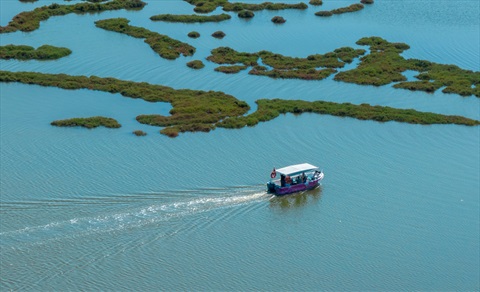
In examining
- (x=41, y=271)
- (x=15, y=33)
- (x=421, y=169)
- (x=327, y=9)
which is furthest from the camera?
(x=327, y=9)

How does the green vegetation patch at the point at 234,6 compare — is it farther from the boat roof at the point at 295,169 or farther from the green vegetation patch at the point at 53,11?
the boat roof at the point at 295,169

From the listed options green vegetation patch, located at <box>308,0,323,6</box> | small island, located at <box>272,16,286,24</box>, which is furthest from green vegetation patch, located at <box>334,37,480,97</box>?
green vegetation patch, located at <box>308,0,323,6</box>

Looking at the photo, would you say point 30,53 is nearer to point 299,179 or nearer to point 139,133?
point 139,133

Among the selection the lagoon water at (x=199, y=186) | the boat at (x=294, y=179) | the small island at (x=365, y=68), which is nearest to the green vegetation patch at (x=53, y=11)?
the lagoon water at (x=199, y=186)

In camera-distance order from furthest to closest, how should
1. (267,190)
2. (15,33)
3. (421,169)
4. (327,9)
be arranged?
(327,9), (15,33), (421,169), (267,190)

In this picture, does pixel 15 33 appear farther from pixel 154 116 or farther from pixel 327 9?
pixel 327 9

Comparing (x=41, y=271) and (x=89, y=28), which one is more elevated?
(x=89, y=28)

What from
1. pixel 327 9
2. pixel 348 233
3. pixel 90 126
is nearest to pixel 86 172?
pixel 90 126

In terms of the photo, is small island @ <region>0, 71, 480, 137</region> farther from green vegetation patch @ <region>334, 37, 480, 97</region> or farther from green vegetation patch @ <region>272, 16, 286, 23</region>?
green vegetation patch @ <region>272, 16, 286, 23</region>

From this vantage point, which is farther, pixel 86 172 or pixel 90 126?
pixel 90 126
